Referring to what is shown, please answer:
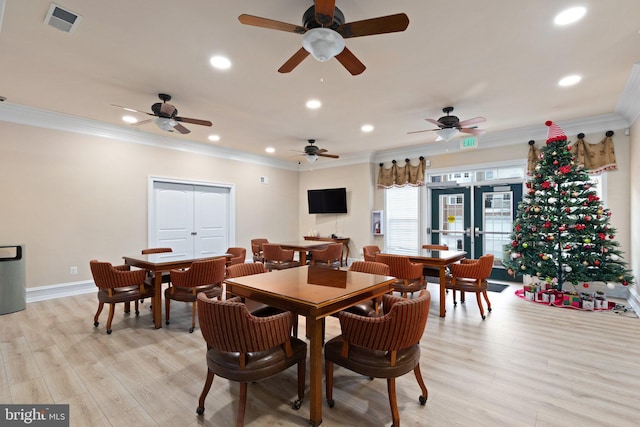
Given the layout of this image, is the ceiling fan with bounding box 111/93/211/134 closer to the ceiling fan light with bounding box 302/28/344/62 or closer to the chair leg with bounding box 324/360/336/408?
the ceiling fan light with bounding box 302/28/344/62

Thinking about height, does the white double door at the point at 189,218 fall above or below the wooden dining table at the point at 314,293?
above

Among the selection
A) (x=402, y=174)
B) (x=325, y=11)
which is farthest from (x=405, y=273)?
(x=402, y=174)

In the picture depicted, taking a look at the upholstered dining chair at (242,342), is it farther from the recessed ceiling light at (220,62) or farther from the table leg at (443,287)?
the table leg at (443,287)

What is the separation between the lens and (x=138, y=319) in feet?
12.5

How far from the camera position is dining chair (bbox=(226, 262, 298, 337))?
2543 millimetres

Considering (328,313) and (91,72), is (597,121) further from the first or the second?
(91,72)

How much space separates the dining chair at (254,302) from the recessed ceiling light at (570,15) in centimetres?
325

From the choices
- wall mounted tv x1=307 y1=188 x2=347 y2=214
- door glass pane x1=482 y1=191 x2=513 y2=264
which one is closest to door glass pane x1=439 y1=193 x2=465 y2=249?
door glass pane x1=482 y1=191 x2=513 y2=264

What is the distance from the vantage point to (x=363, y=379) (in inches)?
95.7

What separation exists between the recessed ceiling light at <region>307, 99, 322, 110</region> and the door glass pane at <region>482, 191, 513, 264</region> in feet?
13.3

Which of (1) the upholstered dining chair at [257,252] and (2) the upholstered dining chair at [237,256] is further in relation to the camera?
(1) the upholstered dining chair at [257,252]

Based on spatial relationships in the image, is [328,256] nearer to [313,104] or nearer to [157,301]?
[313,104]

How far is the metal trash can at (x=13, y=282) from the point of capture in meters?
3.99

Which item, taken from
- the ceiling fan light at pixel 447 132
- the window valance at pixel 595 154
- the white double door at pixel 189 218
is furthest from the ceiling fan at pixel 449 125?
the white double door at pixel 189 218
